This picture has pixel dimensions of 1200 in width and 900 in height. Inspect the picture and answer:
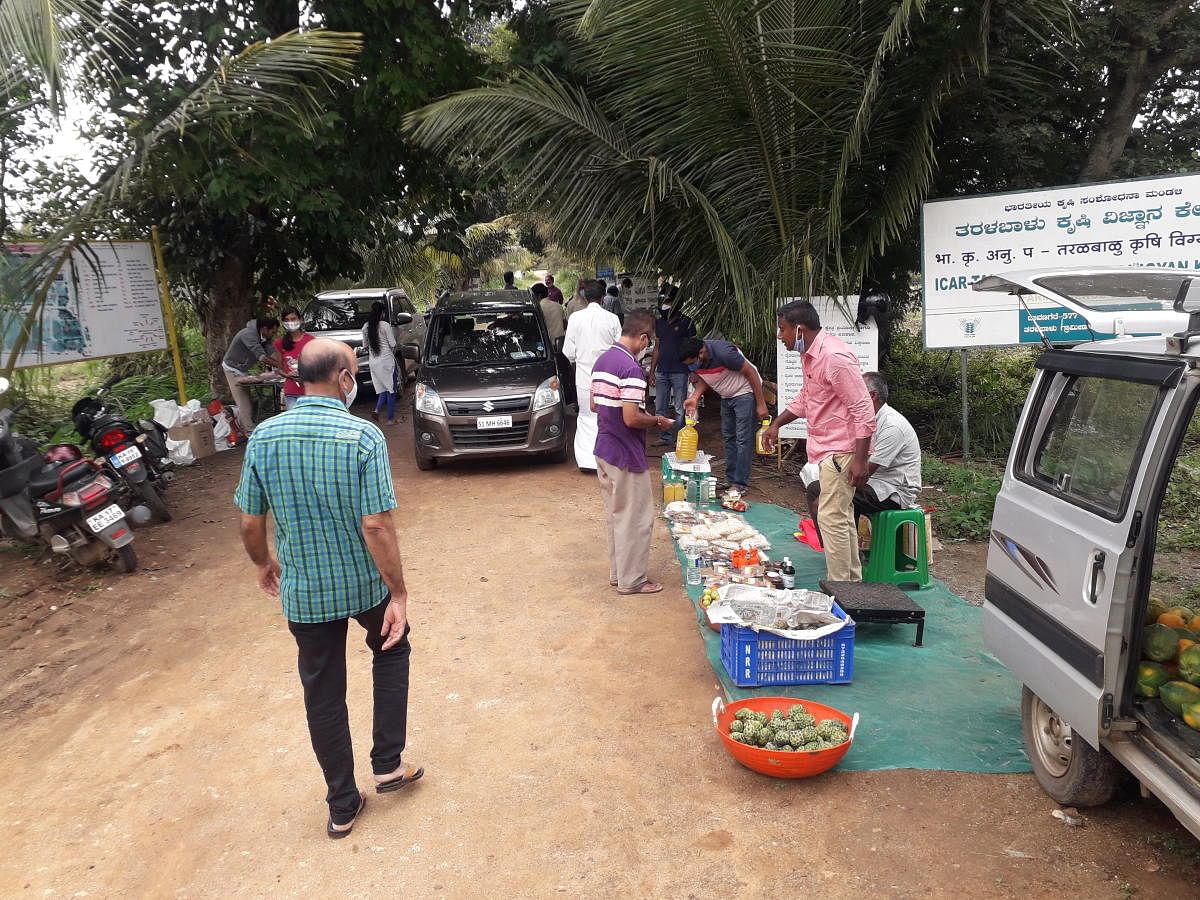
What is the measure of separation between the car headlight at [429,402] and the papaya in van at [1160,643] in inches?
280

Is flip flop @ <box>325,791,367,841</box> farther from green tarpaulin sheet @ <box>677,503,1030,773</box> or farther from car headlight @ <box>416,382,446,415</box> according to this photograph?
car headlight @ <box>416,382,446,415</box>

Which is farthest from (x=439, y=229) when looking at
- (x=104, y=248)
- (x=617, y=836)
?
(x=617, y=836)

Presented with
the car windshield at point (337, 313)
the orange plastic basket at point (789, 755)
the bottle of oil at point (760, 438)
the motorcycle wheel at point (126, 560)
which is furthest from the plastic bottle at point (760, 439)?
the car windshield at point (337, 313)

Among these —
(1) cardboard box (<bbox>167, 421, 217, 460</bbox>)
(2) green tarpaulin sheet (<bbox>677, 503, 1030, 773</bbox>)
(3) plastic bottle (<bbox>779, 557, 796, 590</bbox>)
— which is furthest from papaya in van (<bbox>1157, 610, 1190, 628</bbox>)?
(1) cardboard box (<bbox>167, 421, 217, 460</bbox>)

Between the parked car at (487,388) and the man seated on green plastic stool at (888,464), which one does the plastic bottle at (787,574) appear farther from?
the parked car at (487,388)

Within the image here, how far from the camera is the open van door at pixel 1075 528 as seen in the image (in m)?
2.96

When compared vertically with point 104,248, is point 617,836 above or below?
below

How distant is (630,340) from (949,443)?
18.9 ft

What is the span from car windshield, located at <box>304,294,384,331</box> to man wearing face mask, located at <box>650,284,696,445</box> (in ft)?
17.6

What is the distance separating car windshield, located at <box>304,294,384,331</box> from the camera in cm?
1367

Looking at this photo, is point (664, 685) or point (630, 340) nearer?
point (664, 685)

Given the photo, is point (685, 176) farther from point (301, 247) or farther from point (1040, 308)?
point (301, 247)

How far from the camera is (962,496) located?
815 centimetres

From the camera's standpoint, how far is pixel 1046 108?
30.0 feet
